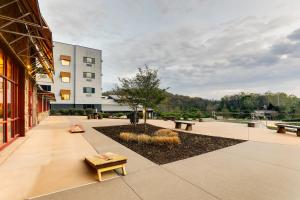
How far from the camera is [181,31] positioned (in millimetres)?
18109

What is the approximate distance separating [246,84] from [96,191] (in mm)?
43692

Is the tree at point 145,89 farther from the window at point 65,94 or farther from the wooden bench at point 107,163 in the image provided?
the window at point 65,94

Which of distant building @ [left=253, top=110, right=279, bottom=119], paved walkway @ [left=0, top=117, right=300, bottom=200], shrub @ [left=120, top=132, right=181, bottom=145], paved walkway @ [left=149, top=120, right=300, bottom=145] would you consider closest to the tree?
shrub @ [left=120, top=132, right=181, bottom=145]

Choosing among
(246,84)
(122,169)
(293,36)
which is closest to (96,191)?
(122,169)

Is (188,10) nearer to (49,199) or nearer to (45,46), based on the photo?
(45,46)

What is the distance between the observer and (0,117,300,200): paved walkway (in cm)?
342

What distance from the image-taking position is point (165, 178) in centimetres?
420

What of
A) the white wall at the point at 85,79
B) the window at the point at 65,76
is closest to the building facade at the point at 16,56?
the window at the point at 65,76

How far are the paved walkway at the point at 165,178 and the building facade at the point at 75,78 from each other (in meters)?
28.7

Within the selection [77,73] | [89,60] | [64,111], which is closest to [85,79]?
[77,73]

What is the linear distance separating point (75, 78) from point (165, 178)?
3359 cm

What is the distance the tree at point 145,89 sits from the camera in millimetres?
11125

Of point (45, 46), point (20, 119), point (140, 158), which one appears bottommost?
point (140, 158)

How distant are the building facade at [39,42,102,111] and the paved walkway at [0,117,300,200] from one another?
28.7 metres
